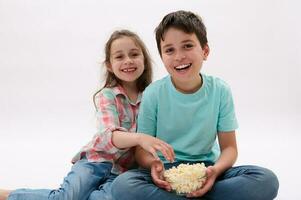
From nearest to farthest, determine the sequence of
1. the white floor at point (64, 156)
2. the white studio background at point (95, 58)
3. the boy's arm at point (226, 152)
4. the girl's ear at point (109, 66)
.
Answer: the boy's arm at point (226, 152) < the girl's ear at point (109, 66) < the white floor at point (64, 156) < the white studio background at point (95, 58)

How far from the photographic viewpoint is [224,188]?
5.21ft

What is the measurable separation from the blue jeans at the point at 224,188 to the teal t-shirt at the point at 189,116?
195 mm

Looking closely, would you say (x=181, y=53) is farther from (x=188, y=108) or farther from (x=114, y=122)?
(x=114, y=122)

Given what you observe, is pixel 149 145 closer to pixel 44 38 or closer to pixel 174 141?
pixel 174 141

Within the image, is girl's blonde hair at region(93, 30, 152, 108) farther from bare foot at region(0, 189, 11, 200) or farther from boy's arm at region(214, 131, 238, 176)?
bare foot at region(0, 189, 11, 200)

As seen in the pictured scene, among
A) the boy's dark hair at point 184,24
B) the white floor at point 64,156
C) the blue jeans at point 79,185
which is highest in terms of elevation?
the boy's dark hair at point 184,24

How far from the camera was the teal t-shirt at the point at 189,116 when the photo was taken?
5.78 feet

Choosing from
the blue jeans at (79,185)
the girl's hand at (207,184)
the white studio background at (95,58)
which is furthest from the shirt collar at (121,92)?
the white studio background at (95,58)

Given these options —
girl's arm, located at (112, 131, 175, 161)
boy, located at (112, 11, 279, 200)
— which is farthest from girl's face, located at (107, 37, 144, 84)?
girl's arm, located at (112, 131, 175, 161)

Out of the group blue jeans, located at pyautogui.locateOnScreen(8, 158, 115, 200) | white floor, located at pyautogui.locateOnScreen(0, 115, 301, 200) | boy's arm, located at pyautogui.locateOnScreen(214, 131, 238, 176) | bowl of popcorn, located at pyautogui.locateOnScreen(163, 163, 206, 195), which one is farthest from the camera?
white floor, located at pyautogui.locateOnScreen(0, 115, 301, 200)

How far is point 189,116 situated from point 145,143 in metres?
0.24

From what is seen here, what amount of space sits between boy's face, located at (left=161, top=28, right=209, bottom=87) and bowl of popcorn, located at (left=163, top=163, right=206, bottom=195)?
1.13ft

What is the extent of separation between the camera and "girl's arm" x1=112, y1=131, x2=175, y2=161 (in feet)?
5.02

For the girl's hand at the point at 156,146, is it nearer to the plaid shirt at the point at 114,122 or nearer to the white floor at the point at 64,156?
the plaid shirt at the point at 114,122
